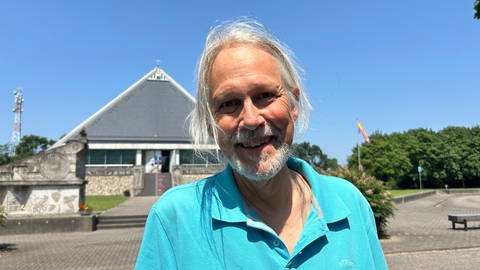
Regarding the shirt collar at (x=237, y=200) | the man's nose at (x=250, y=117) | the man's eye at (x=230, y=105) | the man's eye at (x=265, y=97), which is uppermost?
the man's eye at (x=265, y=97)

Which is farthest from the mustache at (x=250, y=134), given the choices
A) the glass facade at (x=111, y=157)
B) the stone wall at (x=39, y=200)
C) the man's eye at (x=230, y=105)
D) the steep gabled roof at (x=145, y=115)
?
the glass facade at (x=111, y=157)

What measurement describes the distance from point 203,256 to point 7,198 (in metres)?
15.8

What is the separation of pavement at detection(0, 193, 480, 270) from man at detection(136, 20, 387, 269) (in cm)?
753

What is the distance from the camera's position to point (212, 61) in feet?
5.80

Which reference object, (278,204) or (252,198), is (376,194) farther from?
(252,198)

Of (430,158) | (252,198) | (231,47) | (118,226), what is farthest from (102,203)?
(430,158)

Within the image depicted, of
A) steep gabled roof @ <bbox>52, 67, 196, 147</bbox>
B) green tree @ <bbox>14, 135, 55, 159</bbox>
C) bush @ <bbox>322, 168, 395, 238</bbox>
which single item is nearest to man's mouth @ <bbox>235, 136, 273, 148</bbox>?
bush @ <bbox>322, 168, 395, 238</bbox>

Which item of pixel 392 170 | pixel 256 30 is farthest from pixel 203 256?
pixel 392 170

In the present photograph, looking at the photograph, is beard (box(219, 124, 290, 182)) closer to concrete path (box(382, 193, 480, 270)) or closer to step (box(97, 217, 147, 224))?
concrete path (box(382, 193, 480, 270))

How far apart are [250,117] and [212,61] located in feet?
1.25

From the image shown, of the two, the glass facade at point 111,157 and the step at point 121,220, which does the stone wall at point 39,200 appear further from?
the glass facade at point 111,157

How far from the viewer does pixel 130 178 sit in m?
36.1

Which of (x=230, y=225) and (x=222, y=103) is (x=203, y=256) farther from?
(x=222, y=103)

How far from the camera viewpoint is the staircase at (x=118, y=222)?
1591 centimetres
